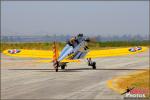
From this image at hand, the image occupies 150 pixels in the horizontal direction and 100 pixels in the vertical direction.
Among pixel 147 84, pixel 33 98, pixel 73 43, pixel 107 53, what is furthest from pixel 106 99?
pixel 107 53

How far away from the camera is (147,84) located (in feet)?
76.6

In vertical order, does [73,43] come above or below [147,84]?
above

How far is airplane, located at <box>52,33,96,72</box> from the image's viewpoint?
111 ft

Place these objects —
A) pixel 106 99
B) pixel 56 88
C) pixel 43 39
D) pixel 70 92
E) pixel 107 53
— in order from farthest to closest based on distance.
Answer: pixel 43 39
pixel 107 53
pixel 56 88
pixel 70 92
pixel 106 99

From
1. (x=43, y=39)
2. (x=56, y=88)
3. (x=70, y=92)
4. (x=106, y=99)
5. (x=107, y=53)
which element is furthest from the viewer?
(x=43, y=39)

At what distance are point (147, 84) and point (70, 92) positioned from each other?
5995mm

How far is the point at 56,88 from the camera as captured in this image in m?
21.6

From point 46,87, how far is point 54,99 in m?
5.35

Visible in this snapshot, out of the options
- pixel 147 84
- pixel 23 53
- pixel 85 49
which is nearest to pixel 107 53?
pixel 85 49

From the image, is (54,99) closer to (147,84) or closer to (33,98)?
(33,98)

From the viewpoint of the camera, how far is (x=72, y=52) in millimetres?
35500

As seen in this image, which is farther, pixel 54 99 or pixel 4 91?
pixel 4 91

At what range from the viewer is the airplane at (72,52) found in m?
33.8

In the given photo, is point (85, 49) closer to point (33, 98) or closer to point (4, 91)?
point (4, 91)
